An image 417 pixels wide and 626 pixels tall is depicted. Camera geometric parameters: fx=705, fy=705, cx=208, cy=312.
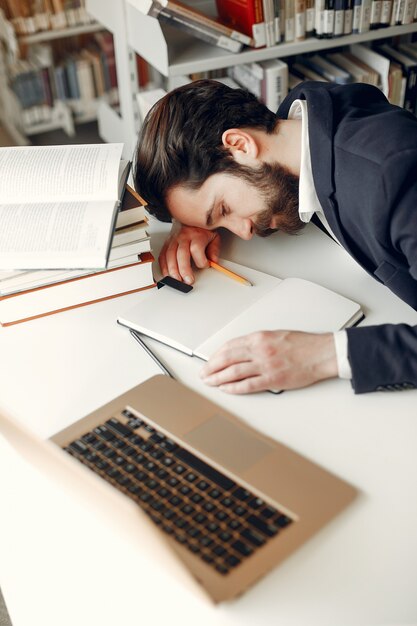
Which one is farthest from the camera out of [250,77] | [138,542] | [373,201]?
[250,77]

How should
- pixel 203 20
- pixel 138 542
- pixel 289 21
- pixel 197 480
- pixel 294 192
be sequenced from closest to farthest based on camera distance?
pixel 138 542
pixel 197 480
pixel 294 192
pixel 203 20
pixel 289 21

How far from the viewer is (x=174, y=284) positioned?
1.20 meters

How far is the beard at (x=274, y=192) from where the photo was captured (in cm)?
127

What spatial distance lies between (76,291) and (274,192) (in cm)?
41

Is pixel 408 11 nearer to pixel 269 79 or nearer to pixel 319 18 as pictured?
pixel 319 18

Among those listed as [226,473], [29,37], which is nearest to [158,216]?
[226,473]

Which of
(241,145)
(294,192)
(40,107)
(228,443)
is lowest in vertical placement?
(40,107)

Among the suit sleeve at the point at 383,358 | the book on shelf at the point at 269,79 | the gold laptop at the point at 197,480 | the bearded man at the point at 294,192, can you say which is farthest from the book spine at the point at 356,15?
the gold laptop at the point at 197,480

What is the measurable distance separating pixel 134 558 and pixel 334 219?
657 mm

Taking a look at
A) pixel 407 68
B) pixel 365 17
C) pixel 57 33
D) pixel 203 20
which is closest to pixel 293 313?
pixel 203 20

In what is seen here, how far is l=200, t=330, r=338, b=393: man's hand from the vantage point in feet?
3.21

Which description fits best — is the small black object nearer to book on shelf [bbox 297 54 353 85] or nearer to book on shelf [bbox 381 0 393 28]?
book on shelf [bbox 297 54 353 85]

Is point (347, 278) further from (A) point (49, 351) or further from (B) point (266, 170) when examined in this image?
(A) point (49, 351)

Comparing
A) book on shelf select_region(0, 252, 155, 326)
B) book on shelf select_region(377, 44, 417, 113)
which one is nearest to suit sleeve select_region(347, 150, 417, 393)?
book on shelf select_region(0, 252, 155, 326)
